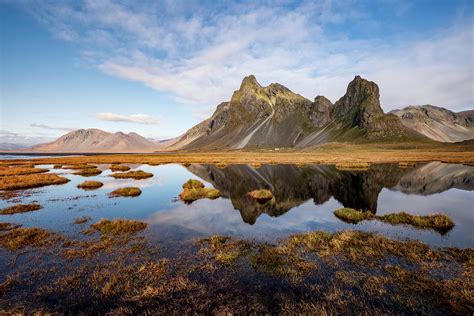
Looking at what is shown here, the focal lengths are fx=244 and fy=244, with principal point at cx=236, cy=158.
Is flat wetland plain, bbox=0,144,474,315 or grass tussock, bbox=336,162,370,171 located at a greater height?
grass tussock, bbox=336,162,370,171

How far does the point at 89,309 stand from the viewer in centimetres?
1012

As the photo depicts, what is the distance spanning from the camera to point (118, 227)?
800 inches

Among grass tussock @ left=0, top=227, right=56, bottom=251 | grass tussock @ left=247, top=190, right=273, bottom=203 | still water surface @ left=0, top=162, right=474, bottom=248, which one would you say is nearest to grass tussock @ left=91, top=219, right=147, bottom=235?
still water surface @ left=0, top=162, right=474, bottom=248

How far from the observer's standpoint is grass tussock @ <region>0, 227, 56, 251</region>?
16.8 meters

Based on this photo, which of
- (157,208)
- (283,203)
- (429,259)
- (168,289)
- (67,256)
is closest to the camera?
(168,289)

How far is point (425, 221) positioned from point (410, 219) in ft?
3.50

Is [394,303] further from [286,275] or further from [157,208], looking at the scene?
[157,208]

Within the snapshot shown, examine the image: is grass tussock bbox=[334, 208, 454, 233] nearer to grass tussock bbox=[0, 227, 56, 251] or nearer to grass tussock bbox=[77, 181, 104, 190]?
grass tussock bbox=[0, 227, 56, 251]

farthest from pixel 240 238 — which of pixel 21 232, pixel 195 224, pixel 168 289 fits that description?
pixel 21 232

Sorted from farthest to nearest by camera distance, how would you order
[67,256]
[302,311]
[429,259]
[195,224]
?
[195,224]
[67,256]
[429,259]
[302,311]

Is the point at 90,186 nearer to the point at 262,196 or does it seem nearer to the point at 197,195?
the point at 197,195

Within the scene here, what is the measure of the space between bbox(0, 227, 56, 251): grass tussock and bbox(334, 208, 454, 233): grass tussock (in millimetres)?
24743

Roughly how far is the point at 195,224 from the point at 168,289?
10632 mm

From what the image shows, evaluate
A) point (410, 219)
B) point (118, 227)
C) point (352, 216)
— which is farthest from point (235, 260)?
point (410, 219)
